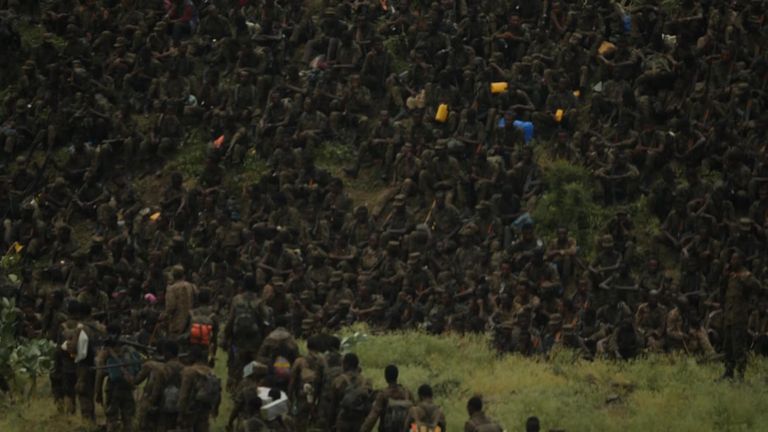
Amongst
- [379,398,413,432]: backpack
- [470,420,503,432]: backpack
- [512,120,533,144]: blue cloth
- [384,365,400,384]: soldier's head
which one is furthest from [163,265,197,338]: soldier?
[512,120,533,144]: blue cloth

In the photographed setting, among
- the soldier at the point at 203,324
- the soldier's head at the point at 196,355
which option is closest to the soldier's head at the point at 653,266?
the soldier at the point at 203,324

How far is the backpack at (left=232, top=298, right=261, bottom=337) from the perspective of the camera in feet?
88.7

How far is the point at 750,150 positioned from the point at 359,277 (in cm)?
746


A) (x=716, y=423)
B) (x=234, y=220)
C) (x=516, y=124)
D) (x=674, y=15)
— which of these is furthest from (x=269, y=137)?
(x=716, y=423)

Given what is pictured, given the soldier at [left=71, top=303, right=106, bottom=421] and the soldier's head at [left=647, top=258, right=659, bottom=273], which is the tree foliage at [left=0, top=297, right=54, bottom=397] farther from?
the soldier's head at [left=647, top=258, right=659, bottom=273]

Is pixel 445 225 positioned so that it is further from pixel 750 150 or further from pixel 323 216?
pixel 750 150

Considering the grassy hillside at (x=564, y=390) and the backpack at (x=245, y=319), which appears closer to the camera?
the backpack at (x=245, y=319)

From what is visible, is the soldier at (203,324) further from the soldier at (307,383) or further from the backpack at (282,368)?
the soldier at (307,383)

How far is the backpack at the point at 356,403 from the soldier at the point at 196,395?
5.55ft

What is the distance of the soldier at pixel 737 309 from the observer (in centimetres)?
2745

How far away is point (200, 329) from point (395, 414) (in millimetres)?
3638

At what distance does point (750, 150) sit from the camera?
1367 inches

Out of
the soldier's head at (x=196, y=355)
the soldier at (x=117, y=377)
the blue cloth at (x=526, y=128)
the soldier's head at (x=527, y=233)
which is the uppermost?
the soldier's head at (x=196, y=355)

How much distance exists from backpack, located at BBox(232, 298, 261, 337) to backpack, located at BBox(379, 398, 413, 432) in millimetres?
3282
